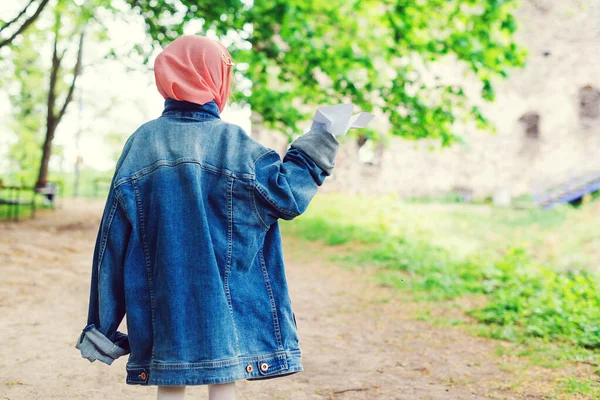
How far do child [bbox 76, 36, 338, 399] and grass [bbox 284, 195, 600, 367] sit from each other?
2546 millimetres

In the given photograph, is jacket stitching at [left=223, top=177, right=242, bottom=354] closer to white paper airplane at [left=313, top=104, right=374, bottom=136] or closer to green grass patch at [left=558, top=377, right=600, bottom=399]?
white paper airplane at [left=313, top=104, right=374, bottom=136]

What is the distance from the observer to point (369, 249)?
802cm

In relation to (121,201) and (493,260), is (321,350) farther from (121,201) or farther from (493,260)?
(493,260)

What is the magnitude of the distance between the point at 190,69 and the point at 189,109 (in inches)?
4.8

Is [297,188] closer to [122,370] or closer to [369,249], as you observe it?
[122,370]

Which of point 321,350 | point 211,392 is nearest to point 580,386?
point 321,350

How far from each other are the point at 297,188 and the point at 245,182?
0.53 ft

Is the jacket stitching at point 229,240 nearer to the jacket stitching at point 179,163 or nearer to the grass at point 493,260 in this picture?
the jacket stitching at point 179,163

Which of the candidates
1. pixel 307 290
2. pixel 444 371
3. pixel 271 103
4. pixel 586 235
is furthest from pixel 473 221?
pixel 444 371

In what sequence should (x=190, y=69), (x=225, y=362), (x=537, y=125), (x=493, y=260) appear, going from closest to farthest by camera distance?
(x=225, y=362) < (x=190, y=69) < (x=493, y=260) < (x=537, y=125)

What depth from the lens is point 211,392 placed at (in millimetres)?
1823

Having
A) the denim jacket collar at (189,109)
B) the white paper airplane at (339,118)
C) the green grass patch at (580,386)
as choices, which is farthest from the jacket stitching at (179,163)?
the green grass patch at (580,386)

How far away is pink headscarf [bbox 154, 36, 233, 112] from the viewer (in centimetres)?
183

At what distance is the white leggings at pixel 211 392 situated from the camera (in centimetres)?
176
